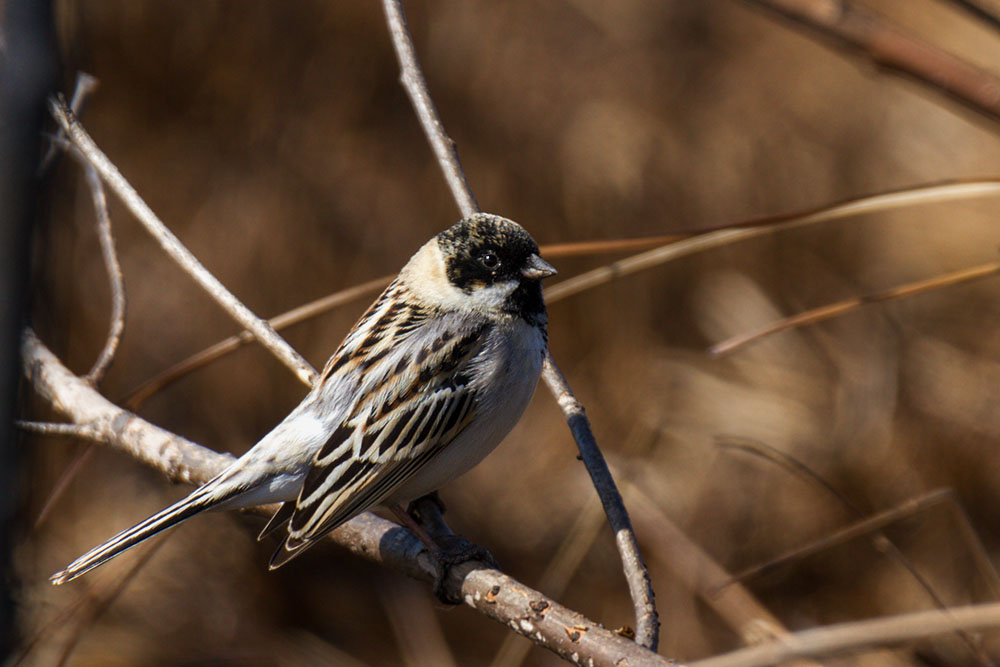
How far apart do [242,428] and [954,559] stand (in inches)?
144

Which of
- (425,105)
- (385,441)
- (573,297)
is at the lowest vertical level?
(385,441)

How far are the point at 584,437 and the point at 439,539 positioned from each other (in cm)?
43

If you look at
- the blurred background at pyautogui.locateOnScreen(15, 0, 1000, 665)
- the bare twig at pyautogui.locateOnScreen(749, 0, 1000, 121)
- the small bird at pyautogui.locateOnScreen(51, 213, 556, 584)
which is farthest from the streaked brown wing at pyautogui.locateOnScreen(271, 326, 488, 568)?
the blurred background at pyautogui.locateOnScreen(15, 0, 1000, 665)

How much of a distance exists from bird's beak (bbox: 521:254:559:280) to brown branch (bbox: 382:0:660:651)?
0.72ft

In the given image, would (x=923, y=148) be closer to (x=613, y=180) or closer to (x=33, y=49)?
(x=613, y=180)

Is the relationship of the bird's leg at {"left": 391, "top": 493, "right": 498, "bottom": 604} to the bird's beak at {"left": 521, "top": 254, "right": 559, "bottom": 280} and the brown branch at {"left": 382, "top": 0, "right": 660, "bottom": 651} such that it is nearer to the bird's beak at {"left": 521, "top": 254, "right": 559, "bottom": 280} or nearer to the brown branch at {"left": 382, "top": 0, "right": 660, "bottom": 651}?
the brown branch at {"left": 382, "top": 0, "right": 660, "bottom": 651}

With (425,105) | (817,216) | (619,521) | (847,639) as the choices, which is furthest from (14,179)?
(425,105)

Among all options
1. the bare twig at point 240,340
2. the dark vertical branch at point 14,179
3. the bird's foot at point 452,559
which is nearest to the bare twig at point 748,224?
the bare twig at point 240,340

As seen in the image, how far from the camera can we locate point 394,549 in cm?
223

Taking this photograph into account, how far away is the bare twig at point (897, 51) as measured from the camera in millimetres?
834

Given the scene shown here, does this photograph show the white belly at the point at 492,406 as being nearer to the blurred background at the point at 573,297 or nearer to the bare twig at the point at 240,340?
the bare twig at the point at 240,340

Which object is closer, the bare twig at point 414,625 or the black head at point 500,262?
the black head at point 500,262

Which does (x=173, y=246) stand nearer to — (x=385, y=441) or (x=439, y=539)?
(x=385, y=441)

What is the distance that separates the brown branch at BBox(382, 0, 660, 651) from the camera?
5.82 ft
